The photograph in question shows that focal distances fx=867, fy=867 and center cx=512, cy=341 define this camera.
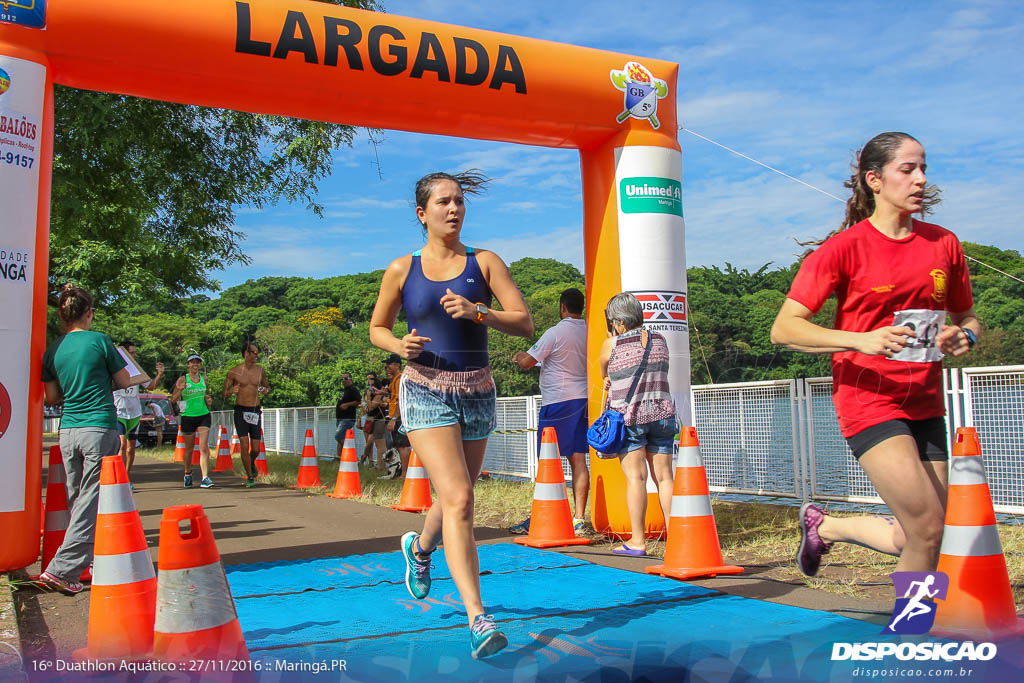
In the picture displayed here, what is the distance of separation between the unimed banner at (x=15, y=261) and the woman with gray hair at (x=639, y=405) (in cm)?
387

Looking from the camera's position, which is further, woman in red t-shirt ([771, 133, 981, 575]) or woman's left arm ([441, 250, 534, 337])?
woman's left arm ([441, 250, 534, 337])

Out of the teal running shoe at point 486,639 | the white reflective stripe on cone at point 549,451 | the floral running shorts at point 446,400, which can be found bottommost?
the teal running shoe at point 486,639

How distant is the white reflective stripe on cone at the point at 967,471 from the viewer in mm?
3537

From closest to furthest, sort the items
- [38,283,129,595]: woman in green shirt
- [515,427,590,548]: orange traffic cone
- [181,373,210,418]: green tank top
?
[38,283,129,595]: woman in green shirt, [515,427,590,548]: orange traffic cone, [181,373,210,418]: green tank top

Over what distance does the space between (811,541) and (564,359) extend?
3.88 metres

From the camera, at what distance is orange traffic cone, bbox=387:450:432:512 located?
30.6 feet

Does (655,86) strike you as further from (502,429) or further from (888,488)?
(502,429)

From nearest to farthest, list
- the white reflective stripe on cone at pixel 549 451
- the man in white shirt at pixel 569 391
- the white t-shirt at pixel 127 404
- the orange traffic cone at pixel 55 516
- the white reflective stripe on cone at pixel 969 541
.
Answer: the white reflective stripe on cone at pixel 969 541 < the orange traffic cone at pixel 55 516 < the white reflective stripe on cone at pixel 549 451 < the man in white shirt at pixel 569 391 < the white t-shirt at pixel 127 404

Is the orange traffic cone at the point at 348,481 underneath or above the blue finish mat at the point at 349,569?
above

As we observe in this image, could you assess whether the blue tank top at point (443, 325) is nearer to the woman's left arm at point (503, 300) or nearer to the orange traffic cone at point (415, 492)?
the woman's left arm at point (503, 300)

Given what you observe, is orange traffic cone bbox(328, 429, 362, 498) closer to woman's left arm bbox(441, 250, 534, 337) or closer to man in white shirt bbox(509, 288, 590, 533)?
man in white shirt bbox(509, 288, 590, 533)

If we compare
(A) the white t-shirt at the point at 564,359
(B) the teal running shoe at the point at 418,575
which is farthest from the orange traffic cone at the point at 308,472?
(B) the teal running shoe at the point at 418,575

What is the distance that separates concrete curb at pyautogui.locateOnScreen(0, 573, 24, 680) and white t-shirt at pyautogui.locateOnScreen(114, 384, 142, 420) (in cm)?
554

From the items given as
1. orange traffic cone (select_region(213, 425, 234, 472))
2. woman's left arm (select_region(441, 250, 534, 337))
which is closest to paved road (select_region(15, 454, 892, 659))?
woman's left arm (select_region(441, 250, 534, 337))
